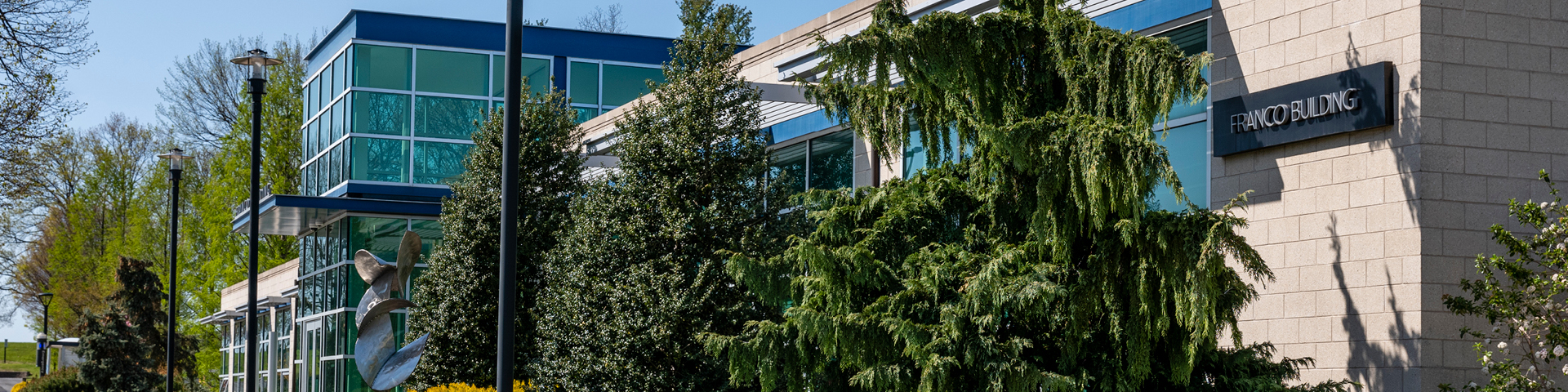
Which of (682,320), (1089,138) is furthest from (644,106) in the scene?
(1089,138)

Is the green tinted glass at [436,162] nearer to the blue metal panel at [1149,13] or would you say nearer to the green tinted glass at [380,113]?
the green tinted glass at [380,113]

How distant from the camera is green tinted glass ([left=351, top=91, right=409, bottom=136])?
94.8ft

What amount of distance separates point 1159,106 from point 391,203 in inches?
842

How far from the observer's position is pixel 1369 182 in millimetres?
10594

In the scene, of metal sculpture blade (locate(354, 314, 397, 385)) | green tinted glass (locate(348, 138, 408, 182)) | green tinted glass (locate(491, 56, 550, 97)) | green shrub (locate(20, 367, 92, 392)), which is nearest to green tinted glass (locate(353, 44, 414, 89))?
green tinted glass (locate(348, 138, 408, 182))

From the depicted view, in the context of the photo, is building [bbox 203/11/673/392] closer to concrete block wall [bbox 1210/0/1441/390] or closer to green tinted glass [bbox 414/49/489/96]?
green tinted glass [bbox 414/49/489/96]

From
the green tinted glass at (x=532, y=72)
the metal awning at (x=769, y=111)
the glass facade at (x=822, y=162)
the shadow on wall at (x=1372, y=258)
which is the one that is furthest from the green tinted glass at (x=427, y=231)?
the shadow on wall at (x=1372, y=258)

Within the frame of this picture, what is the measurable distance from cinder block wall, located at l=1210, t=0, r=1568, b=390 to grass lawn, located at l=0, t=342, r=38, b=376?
89.6m

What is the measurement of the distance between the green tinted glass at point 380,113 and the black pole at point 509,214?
19.9 m

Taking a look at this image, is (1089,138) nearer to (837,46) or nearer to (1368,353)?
(837,46)

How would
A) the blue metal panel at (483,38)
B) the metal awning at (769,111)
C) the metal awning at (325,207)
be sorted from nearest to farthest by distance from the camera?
the metal awning at (769,111) < the metal awning at (325,207) < the blue metal panel at (483,38)

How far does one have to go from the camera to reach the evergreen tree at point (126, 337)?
117ft

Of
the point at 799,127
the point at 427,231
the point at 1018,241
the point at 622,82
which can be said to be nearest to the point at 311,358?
the point at 427,231

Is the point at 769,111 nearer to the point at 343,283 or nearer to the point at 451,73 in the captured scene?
the point at 451,73
